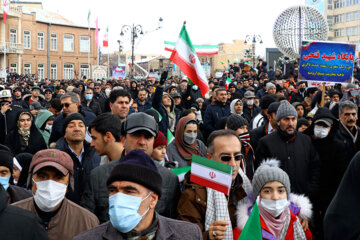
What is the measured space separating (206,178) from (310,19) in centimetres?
1425

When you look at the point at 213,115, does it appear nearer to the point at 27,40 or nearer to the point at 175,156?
the point at 175,156

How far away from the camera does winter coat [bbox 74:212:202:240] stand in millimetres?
2441

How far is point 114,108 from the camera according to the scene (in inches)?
238

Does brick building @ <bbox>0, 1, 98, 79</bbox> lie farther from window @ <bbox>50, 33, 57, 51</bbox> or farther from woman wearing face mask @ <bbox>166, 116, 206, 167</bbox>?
woman wearing face mask @ <bbox>166, 116, 206, 167</bbox>

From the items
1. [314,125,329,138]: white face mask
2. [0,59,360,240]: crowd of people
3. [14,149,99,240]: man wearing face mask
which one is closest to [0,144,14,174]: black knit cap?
[0,59,360,240]: crowd of people

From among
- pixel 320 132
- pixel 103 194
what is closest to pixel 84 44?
pixel 320 132

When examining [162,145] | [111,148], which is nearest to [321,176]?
[162,145]

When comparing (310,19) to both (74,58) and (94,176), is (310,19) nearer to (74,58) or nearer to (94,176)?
(94,176)

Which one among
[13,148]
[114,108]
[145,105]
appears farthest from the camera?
[145,105]

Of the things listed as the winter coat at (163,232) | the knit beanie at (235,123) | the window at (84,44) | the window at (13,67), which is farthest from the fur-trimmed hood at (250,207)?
the window at (84,44)

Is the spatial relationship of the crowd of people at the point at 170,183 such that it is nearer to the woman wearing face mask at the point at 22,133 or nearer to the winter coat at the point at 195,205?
the winter coat at the point at 195,205

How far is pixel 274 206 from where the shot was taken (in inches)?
132

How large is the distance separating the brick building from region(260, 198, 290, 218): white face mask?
53.5 meters

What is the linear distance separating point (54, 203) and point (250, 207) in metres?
1.49
